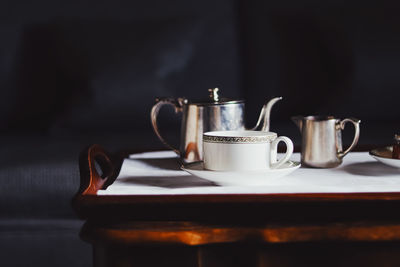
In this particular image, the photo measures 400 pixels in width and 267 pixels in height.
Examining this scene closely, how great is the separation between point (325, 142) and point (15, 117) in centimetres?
109

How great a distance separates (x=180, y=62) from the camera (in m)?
1.59

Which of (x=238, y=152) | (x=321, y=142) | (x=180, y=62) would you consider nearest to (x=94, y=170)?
(x=238, y=152)

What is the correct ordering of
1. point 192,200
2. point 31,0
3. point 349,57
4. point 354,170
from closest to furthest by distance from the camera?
point 192,200
point 354,170
point 349,57
point 31,0

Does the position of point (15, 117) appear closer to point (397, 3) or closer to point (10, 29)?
point (10, 29)

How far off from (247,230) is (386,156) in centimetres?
30

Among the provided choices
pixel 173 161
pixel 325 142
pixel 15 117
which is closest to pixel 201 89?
pixel 15 117

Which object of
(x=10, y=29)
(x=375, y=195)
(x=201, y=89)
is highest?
(x=10, y=29)

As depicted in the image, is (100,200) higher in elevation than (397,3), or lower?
lower

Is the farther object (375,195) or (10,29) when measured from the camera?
(10,29)

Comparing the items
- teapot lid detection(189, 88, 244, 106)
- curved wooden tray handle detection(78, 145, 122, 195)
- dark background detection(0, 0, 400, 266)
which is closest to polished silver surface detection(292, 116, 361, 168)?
teapot lid detection(189, 88, 244, 106)

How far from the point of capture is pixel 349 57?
1.54m

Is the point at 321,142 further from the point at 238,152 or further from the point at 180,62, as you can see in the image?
the point at 180,62

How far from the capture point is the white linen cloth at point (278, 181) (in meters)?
0.67

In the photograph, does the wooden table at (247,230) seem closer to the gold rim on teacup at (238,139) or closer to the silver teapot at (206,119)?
the gold rim on teacup at (238,139)
